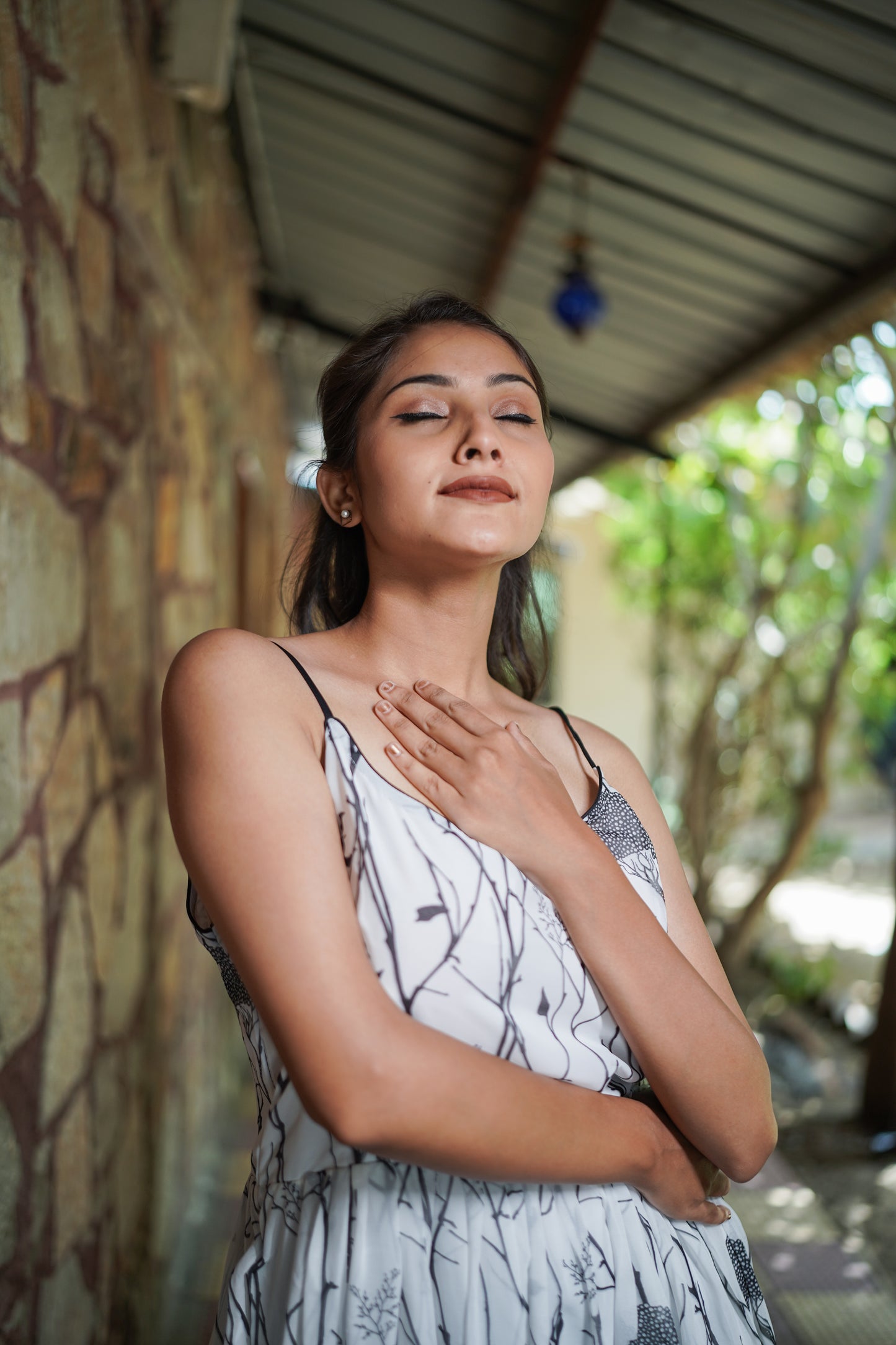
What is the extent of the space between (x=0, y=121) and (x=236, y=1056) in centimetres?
358

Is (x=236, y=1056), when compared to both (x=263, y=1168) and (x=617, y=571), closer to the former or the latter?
(x=263, y=1168)

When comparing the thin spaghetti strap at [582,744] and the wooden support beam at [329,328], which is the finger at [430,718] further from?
the wooden support beam at [329,328]

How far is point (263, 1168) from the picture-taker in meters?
1.08

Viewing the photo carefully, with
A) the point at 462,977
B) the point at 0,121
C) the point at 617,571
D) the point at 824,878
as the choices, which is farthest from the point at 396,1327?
the point at 617,571

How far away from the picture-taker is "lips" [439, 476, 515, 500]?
1146 millimetres

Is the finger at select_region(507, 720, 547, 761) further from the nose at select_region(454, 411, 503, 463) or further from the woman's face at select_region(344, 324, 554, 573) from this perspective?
the nose at select_region(454, 411, 503, 463)

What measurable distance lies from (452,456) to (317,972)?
1.87 feet

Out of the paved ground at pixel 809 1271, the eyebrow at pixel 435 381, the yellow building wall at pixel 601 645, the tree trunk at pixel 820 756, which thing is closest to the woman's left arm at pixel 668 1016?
the eyebrow at pixel 435 381

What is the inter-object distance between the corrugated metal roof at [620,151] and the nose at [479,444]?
1.27ft

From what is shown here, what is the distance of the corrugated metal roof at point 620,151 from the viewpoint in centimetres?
230

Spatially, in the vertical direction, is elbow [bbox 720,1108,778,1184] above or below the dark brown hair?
below

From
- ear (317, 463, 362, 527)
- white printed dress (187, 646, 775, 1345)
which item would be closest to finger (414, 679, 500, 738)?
white printed dress (187, 646, 775, 1345)

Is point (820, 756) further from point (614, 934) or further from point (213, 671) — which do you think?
point (213, 671)

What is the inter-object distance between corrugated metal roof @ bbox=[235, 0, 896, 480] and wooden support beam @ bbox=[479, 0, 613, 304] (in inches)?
0.7
